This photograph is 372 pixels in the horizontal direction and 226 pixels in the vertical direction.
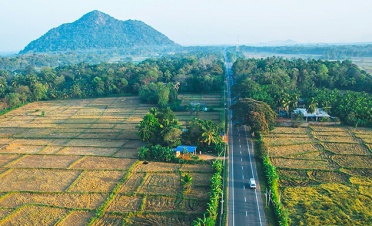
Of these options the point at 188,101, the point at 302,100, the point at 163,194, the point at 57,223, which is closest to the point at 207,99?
the point at 188,101

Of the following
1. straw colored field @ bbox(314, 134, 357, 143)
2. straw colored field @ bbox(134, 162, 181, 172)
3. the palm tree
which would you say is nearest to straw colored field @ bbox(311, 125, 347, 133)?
straw colored field @ bbox(314, 134, 357, 143)

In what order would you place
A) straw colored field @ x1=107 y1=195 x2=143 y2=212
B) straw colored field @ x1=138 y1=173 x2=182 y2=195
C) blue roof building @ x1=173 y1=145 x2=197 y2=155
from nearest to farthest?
straw colored field @ x1=107 y1=195 x2=143 y2=212, straw colored field @ x1=138 y1=173 x2=182 y2=195, blue roof building @ x1=173 y1=145 x2=197 y2=155

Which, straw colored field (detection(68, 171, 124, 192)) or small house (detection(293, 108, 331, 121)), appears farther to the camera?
small house (detection(293, 108, 331, 121))

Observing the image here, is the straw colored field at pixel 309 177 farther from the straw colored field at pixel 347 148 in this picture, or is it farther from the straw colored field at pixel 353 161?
the straw colored field at pixel 347 148

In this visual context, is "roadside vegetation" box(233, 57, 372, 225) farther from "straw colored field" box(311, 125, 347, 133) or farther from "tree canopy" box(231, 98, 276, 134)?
"tree canopy" box(231, 98, 276, 134)

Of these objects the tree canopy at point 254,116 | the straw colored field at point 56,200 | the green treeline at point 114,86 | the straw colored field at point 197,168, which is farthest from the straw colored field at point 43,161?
the green treeline at point 114,86

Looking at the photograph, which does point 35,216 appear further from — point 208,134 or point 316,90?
point 316,90

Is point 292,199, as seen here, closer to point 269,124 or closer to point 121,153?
point 269,124

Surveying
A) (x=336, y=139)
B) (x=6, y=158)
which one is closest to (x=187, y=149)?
(x=336, y=139)
